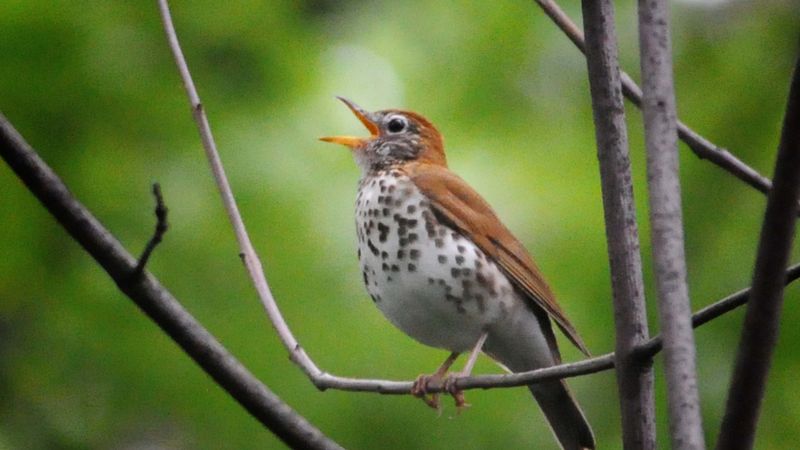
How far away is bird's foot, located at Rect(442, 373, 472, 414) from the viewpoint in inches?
148

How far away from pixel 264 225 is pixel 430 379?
0.90 meters

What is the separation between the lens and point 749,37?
17.2ft

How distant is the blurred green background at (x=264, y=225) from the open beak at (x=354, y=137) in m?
0.12

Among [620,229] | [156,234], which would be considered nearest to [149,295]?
[156,234]

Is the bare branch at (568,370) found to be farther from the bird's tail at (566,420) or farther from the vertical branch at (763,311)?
the bird's tail at (566,420)

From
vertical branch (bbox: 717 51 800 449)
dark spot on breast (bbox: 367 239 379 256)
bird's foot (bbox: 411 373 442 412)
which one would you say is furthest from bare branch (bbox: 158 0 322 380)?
vertical branch (bbox: 717 51 800 449)

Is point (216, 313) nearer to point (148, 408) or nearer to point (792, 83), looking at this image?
point (148, 408)

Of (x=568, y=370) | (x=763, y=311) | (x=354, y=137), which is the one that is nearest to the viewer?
(x=763, y=311)

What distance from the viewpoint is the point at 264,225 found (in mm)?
4457

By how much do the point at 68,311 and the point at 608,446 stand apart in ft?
6.33

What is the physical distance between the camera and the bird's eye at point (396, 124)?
16.8ft

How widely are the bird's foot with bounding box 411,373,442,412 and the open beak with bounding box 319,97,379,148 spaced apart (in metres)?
0.99

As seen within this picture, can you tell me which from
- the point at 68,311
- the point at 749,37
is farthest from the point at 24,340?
the point at 749,37

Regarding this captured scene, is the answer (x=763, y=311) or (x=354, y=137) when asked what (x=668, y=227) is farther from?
(x=354, y=137)
